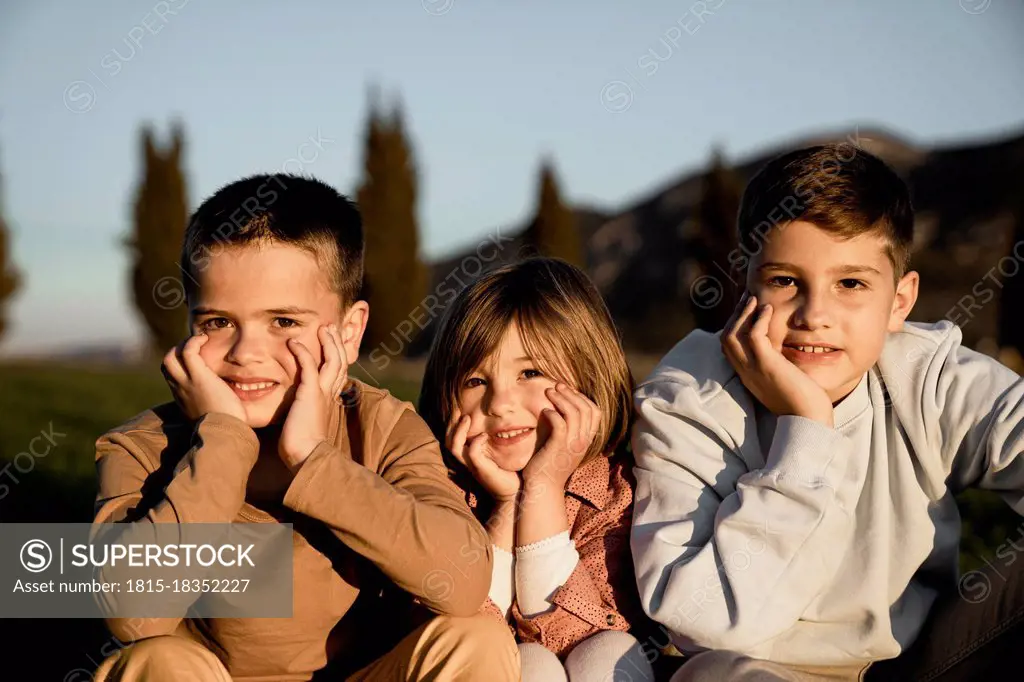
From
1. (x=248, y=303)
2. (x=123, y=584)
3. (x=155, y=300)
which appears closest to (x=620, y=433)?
(x=248, y=303)

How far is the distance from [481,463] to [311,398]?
66cm

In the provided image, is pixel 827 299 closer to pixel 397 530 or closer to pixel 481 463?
pixel 481 463

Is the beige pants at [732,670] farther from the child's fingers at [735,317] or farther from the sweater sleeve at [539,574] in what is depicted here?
the child's fingers at [735,317]

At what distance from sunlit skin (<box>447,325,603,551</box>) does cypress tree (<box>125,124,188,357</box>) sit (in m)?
23.7

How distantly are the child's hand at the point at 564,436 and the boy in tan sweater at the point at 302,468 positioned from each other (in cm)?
33

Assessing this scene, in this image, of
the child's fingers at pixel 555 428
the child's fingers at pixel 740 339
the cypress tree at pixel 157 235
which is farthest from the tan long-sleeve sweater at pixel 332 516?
the cypress tree at pixel 157 235

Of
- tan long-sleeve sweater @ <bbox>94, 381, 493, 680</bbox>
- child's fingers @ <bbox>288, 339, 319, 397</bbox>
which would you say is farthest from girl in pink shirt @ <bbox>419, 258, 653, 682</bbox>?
child's fingers @ <bbox>288, 339, 319, 397</bbox>

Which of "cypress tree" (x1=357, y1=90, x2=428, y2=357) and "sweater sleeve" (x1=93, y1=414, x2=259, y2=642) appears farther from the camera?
"cypress tree" (x1=357, y1=90, x2=428, y2=357)

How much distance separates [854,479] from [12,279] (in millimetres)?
28933

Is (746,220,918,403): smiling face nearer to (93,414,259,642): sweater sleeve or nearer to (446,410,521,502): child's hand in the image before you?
(446,410,521,502): child's hand

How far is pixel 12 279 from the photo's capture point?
89.3ft

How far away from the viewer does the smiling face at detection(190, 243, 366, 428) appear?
2.73 metres

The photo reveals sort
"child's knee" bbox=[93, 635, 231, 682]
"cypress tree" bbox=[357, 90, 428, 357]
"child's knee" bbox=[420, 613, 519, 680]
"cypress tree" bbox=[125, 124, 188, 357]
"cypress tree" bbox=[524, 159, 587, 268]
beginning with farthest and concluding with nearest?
"cypress tree" bbox=[125, 124, 188, 357] < "cypress tree" bbox=[357, 90, 428, 357] < "cypress tree" bbox=[524, 159, 587, 268] < "child's knee" bbox=[420, 613, 519, 680] < "child's knee" bbox=[93, 635, 231, 682]

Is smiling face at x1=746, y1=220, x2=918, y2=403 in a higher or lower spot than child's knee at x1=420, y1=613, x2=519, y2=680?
higher
